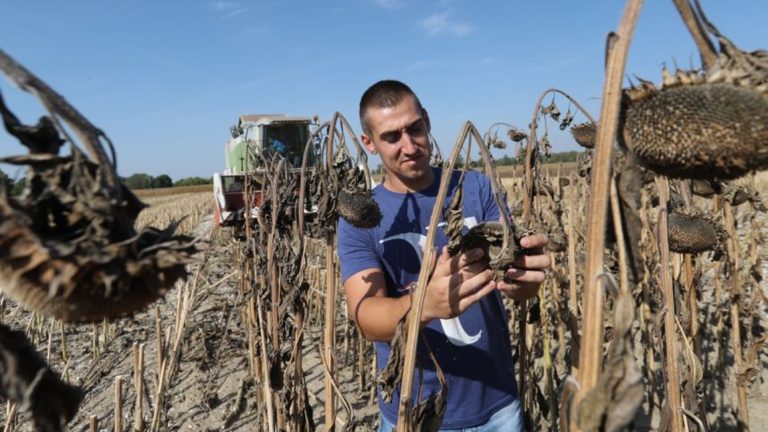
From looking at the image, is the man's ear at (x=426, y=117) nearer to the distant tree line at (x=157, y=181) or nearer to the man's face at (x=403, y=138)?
the man's face at (x=403, y=138)

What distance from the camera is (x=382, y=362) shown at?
2850 millimetres

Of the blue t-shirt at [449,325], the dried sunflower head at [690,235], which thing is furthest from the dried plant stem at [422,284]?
the dried sunflower head at [690,235]

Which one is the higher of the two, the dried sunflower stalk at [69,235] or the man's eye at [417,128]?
the man's eye at [417,128]

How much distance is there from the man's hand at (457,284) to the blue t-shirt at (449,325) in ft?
2.65

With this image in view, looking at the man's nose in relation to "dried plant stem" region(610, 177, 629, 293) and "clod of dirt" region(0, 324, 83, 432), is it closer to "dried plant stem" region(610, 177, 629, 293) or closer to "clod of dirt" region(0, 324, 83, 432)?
"dried plant stem" region(610, 177, 629, 293)

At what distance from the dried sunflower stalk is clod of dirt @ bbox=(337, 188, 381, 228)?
1.49 m

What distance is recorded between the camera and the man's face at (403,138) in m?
2.70

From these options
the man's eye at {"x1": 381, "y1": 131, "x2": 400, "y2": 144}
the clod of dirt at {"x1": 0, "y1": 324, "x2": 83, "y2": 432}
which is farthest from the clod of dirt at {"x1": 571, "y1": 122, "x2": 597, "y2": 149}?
the clod of dirt at {"x1": 0, "y1": 324, "x2": 83, "y2": 432}

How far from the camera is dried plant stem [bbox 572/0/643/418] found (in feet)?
2.63

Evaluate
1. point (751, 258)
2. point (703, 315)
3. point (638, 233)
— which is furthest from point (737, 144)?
point (703, 315)

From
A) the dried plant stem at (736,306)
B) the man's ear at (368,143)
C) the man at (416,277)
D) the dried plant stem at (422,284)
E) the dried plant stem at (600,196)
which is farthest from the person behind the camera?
the dried plant stem at (736,306)

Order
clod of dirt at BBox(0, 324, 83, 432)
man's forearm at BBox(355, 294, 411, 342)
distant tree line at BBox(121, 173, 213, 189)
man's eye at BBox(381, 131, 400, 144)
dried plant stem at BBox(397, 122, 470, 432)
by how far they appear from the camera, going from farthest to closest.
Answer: distant tree line at BBox(121, 173, 213, 189) → man's eye at BBox(381, 131, 400, 144) → man's forearm at BBox(355, 294, 411, 342) → dried plant stem at BBox(397, 122, 470, 432) → clod of dirt at BBox(0, 324, 83, 432)

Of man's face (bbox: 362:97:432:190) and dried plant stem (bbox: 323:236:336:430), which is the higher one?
man's face (bbox: 362:97:432:190)

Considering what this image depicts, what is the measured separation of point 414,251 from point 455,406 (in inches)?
32.4
